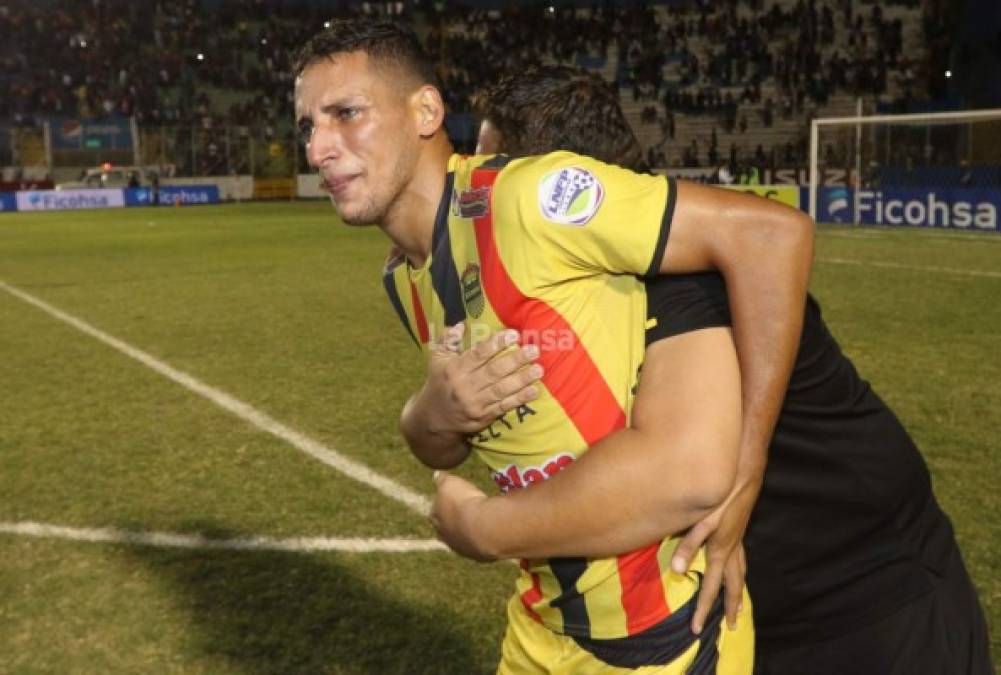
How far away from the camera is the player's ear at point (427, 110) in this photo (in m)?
2.13

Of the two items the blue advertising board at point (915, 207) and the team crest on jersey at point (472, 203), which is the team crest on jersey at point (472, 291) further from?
the blue advertising board at point (915, 207)

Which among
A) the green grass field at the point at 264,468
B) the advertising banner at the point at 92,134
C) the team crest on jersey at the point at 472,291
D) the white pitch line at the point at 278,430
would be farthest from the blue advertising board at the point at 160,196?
the team crest on jersey at the point at 472,291

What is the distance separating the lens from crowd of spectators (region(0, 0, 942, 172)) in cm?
4416

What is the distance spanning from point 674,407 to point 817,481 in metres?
0.50

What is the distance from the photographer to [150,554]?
4.45 metres

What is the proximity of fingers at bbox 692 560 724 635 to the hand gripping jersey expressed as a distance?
42mm

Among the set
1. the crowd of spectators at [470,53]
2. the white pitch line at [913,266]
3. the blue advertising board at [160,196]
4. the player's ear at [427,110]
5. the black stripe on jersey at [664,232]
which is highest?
the crowd of spectators at [470,53]

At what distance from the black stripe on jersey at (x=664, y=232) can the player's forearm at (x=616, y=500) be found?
0.27m

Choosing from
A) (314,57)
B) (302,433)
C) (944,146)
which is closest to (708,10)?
(944,146)

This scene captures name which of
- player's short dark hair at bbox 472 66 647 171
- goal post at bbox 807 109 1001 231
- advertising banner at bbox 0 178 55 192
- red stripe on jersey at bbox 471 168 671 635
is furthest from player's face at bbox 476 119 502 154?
advertising banner at bbox 0 178 55 192

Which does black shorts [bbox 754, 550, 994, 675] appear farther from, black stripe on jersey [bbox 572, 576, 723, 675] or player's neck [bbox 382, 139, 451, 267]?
player's neck [bbox 382, 139, 451, 267]

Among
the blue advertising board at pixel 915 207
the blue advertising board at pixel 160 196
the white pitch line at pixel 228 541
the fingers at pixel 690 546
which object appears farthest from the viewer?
the blue advertising board at pixel 160 196

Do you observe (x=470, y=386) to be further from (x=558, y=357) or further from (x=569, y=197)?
(x=569, y=197)

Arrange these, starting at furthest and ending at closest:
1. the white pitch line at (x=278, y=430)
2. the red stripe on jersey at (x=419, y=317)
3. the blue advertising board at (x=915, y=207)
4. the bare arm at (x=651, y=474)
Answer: the blue advertising board at (x=915, y=207) < the white pitch line at (x=278, y=430) < the red stripe on jersey at (x=419, y=317) < the bare arm at (x=651, y=474)
